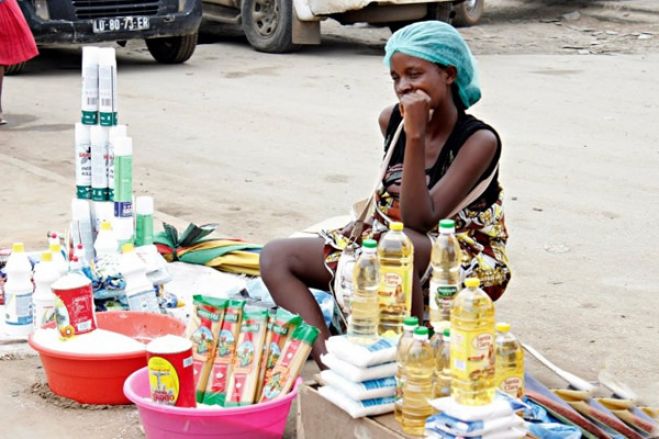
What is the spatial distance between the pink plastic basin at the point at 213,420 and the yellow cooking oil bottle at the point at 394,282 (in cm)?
35

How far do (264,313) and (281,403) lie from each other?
1.01 ft

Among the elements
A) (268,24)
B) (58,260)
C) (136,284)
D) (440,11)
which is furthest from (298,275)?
(440,11)

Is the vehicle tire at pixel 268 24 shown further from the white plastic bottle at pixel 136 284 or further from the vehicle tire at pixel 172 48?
the white plastic bottle at pixel 136 284

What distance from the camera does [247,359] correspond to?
3959mm

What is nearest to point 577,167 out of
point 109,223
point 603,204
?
point 603,204

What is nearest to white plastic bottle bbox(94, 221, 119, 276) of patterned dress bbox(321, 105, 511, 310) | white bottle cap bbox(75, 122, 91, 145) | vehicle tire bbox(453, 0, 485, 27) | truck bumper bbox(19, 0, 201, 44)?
white bottle cap bbox(75, 122, 91, 145)

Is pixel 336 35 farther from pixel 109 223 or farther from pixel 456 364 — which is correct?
pixel 456 364

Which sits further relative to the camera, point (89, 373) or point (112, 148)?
point (112, 148)

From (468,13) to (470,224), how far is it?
40.3ft

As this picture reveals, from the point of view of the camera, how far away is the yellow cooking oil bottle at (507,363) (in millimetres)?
3510

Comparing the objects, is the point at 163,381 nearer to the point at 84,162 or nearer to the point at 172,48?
the point at 84,162

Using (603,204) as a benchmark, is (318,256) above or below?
above

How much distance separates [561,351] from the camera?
15.9 ft

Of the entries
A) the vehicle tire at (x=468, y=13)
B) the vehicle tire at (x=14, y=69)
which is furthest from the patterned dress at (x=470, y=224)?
the vehicle tire at (x=468, y=13)
